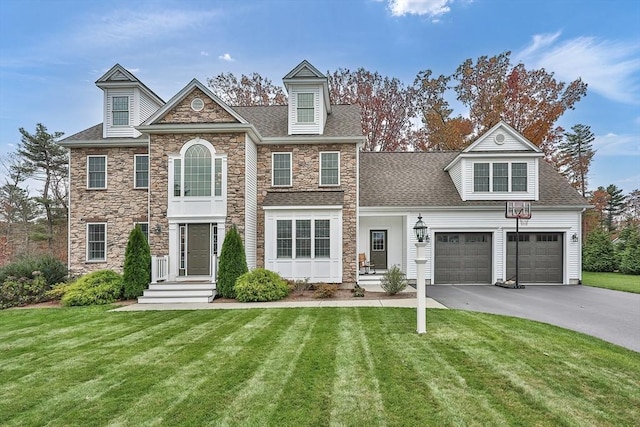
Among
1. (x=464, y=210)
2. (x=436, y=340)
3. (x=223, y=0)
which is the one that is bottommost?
(x=436, y=340)

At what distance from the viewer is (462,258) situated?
51.1 ft

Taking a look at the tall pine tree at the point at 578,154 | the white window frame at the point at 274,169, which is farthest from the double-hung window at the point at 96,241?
the tall pine tree at the point at 578,154

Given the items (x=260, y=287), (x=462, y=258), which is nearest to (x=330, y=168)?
(x=260, y=287)

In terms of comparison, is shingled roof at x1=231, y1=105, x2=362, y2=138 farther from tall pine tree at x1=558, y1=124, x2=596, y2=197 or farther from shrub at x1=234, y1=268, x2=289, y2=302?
tall pine tree at x1=558, y1=124, x2=596, y2=197

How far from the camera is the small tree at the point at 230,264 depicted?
11977 millimetres

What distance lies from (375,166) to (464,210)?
4.90 metres

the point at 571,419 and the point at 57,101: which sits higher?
the point at 57,101

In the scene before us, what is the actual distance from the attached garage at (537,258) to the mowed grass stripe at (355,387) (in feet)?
36.6

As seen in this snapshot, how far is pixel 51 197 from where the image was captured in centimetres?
2639

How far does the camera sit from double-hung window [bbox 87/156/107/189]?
15062 mm

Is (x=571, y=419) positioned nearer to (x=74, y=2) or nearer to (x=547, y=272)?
(x=547, y=272)

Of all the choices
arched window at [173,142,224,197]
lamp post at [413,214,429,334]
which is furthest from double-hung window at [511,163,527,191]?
arched window at [173,142,224,197]

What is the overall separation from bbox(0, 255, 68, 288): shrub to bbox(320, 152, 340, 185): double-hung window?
34.0ft

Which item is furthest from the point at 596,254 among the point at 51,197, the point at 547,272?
the point at 51,197
